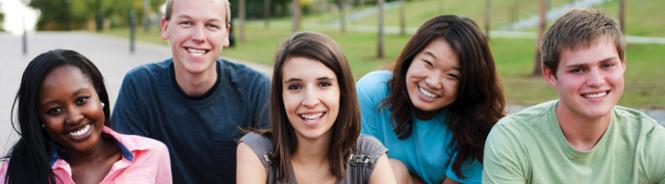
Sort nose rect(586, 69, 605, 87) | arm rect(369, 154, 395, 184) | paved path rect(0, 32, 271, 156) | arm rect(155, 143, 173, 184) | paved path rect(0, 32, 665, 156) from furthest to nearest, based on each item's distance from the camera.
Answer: paved path rect(0, 32, 271, 156)
paved path rect(0, 32, 665, 156)
arm rect(155, 143, 173, 184)
arm rect(369, 154, 395, 184)
nose rect(586, 69, 605, 87)

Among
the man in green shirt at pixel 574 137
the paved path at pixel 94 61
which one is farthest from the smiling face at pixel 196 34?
the paved path at pixel 94 61

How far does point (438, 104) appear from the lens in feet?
11.8

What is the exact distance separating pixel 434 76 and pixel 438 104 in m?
0.16

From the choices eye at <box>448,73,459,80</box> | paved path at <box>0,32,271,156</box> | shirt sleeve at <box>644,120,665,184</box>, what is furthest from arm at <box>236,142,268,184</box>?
paved path at <box>0,32,271,156</box>

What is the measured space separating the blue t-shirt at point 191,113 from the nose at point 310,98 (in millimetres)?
724

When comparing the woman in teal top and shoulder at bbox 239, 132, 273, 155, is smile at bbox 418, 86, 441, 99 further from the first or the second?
shoulder at bbox 239, 132, 273, 155

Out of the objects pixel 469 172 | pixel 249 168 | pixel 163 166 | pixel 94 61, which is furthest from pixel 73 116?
pixel 94 61

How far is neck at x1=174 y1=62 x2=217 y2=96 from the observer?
3.66 metres

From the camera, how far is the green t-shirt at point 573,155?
2.99m

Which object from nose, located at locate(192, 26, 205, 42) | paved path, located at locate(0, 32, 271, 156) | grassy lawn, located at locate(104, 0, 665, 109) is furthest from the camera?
grassy lawn, located at locate(104, 0, 665, 109)

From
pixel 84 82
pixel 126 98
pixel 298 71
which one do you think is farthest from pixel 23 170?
pixel 298 71

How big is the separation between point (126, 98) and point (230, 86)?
49cm

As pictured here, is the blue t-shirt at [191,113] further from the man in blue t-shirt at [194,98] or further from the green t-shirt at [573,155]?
the green t-shirt at [573,155]

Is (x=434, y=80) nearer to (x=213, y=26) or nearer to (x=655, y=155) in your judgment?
(x=655, y=155)
